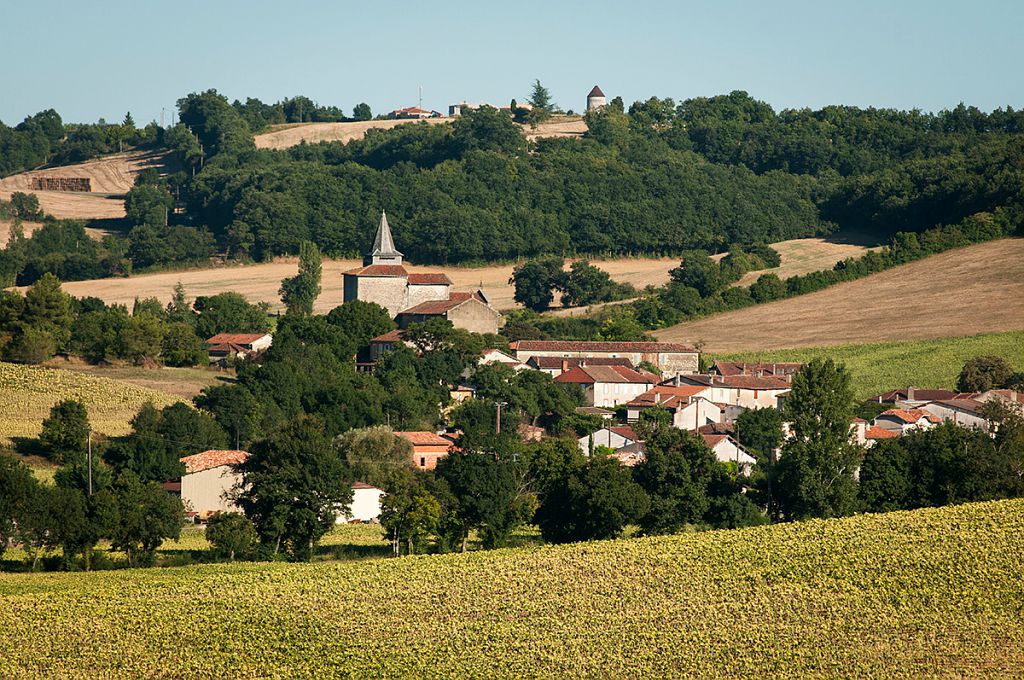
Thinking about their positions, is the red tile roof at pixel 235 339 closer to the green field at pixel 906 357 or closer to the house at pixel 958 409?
the green field at pixel 906 357

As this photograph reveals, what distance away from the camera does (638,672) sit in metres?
36.8

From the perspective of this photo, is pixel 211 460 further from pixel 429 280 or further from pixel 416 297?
pixel 429 280

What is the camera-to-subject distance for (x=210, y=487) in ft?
202

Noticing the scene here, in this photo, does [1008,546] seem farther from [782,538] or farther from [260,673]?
[260,673]

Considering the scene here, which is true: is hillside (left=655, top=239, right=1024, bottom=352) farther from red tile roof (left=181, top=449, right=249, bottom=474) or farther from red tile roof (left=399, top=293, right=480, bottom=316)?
red tile roof (left=181, top=449, right=249, bottom=474)

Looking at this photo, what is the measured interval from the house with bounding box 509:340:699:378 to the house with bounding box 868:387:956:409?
13146 mm

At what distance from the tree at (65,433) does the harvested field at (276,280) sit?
48.1 m

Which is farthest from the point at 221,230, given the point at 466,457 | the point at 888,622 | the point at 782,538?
the point at 888,622

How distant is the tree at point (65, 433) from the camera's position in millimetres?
64938

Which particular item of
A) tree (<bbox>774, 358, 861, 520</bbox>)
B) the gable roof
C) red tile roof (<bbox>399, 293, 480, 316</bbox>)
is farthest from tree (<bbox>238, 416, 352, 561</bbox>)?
red tile roof (<bbox>399, 293, 480, 316</bbox>)

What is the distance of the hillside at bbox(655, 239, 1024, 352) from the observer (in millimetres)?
100250

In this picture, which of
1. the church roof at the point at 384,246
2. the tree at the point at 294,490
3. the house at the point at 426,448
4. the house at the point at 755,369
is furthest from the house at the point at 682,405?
the church roof at the point at 384,246

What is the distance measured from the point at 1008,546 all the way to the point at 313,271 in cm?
7708

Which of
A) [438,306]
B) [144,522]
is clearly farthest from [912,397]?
[144,522]
